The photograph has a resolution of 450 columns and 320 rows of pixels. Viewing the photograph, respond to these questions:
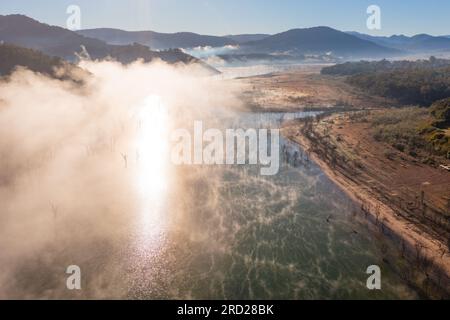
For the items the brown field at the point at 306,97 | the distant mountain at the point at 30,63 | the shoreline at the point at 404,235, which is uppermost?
the distant mountain at the point at 30,63

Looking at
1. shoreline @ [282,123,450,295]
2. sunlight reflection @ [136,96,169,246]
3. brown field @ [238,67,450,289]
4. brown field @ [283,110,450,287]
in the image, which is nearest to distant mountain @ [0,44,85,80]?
sunlight reflection @ [136,96,169,246]

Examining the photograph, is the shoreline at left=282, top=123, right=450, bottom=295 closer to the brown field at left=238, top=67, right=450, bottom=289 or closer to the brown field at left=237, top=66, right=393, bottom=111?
the brown field at left=238, top=67, right=450, bottom=289

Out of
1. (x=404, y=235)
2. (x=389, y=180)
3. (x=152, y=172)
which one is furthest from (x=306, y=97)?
(x=404, y=235)

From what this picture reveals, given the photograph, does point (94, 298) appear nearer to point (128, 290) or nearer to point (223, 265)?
point (128, 290)

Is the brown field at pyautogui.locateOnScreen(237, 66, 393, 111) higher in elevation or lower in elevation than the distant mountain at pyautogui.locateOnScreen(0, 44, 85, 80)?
lower

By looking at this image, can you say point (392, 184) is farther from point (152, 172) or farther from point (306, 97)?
point (306, 97)

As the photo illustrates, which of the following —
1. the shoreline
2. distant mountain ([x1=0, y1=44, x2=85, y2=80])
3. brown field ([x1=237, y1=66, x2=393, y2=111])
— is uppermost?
distant mountain ([x1=0, y1=44, x2=85, y2=80])

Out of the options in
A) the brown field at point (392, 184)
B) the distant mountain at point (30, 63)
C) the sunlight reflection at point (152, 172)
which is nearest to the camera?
the brown field at point (392, 184)

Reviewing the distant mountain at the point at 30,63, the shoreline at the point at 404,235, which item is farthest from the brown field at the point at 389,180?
the distant mountain at the point at 30,63

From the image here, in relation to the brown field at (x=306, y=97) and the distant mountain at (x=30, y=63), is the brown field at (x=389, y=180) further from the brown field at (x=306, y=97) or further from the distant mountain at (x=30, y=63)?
the distant mountain at (x=30, y=63)
